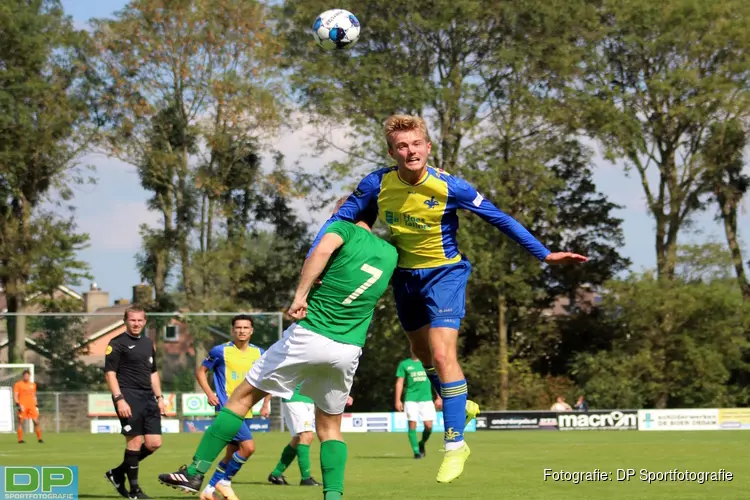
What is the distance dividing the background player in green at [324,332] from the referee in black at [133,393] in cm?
486

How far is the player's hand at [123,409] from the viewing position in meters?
12.6

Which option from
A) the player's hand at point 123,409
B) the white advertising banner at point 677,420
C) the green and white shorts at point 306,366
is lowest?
the white advertising banner at point 677,420

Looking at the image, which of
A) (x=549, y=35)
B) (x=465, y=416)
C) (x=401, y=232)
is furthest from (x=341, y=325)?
(x=549, y=35)

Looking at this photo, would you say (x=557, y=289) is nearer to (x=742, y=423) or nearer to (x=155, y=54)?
(x=742, y=423)

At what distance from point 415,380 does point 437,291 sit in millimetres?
12406

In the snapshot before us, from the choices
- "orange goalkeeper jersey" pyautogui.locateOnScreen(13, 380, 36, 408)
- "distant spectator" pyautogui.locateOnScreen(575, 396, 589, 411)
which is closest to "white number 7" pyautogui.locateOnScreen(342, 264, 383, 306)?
"orange goalkeeper jersey" pyautogui.locateOnScreen(13, 380, 36, 408)

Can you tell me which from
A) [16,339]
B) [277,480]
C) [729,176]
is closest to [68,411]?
[16,339]

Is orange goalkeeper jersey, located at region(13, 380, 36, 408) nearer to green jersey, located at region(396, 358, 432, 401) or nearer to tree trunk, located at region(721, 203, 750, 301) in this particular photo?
green jersey, located at region(396, 358, 432, 401)

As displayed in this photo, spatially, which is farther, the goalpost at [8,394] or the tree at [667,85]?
the tree at [667,85]

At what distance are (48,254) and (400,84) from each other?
50.8 feet

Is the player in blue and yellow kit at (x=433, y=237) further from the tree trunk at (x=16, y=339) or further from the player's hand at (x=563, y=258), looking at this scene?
the tree trunk at (x=16, y=339)

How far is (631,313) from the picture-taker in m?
45.7

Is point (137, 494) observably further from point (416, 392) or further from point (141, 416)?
point (416, 392)

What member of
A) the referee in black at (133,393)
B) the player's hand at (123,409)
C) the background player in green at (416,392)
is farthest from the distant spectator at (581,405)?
the player's hand at (123,409)
